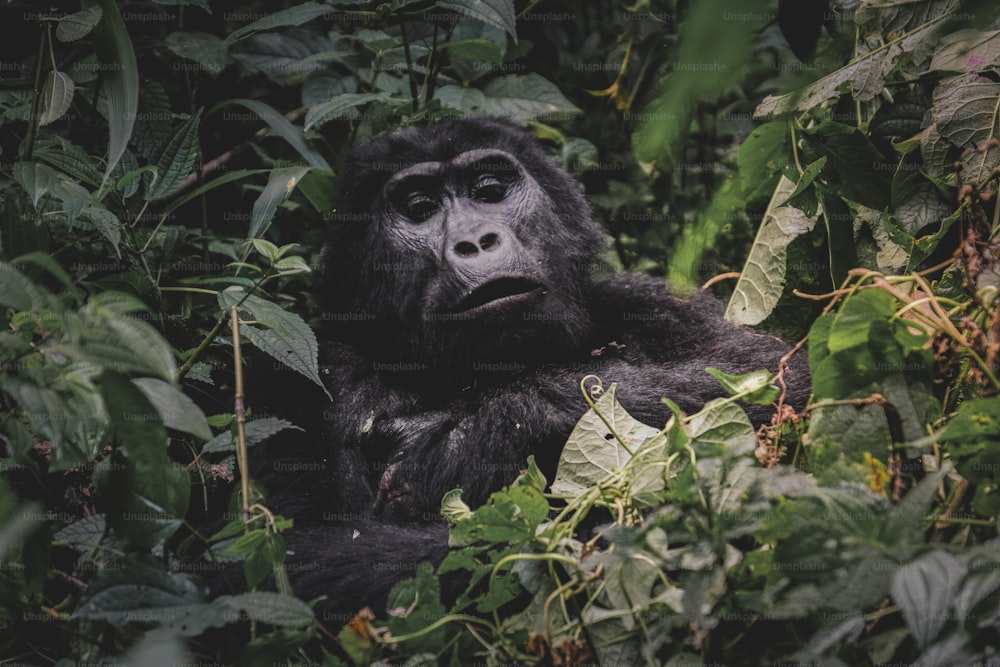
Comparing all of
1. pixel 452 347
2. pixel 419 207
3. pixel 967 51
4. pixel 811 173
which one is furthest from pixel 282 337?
pixel 967 51

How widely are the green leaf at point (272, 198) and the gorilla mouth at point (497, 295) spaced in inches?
27.9

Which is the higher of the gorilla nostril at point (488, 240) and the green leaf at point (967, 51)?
the green leaf at point (967, 51)

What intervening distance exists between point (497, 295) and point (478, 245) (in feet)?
0.65

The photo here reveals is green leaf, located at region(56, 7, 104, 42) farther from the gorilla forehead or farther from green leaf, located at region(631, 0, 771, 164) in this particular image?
green leaf, located at region(631, 0, 771, 164)

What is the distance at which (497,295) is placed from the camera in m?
3.02

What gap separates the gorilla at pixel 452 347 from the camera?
107 inches

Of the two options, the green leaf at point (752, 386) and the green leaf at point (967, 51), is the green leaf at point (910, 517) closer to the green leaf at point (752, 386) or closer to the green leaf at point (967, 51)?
the green leaf at point (752, 386)

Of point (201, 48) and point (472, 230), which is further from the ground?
point (201, 48)

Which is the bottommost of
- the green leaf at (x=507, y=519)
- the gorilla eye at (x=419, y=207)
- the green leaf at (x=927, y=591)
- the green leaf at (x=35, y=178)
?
the green leaf at (x=507, y=519)

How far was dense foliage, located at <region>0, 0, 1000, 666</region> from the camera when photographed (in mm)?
1405

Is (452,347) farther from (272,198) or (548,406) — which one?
(272,198)

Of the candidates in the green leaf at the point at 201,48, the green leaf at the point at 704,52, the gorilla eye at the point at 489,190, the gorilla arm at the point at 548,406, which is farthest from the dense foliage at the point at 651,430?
the gorilla eye at the point at 489,190

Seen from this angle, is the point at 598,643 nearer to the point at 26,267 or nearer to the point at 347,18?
the point at 26,267

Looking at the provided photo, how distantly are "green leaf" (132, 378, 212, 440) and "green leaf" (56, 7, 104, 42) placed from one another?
5.43ft
